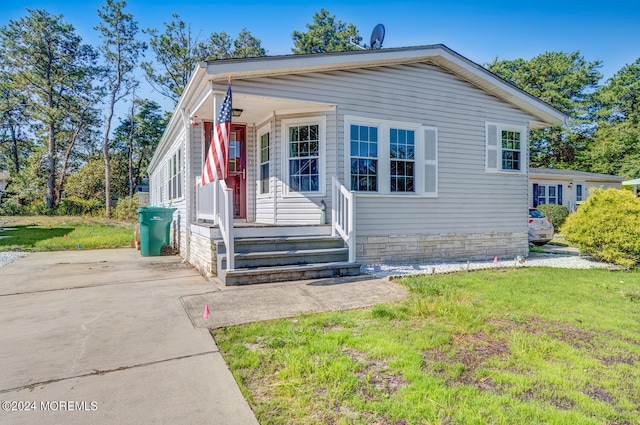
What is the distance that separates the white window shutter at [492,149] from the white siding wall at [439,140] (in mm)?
168

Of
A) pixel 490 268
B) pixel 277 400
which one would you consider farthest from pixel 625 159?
pixel 277 400

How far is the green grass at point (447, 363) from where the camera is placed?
2.09 m

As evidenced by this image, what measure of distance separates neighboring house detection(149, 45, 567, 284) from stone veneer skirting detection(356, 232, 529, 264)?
3cm

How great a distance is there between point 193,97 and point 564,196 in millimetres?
20995

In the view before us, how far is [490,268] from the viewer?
6.95m

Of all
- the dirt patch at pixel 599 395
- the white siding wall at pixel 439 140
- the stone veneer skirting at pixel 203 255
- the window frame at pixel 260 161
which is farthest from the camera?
the window frame at pixel 260 161

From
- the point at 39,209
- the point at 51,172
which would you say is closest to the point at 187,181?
the point at 39,209

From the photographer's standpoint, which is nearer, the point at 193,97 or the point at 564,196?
the point at 193,97

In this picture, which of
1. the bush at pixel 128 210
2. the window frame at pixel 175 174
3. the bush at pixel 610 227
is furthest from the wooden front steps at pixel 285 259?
the bush at pixel 128 210

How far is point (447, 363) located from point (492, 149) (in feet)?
23.0

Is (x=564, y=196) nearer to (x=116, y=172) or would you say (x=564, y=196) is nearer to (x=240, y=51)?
(x=240, y=51)

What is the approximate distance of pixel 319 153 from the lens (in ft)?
22.4

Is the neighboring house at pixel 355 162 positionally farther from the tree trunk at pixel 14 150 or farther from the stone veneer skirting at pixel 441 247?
the tree trunk at pixel 14 150

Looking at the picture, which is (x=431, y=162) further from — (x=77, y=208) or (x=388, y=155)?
(x=77, y=208)
